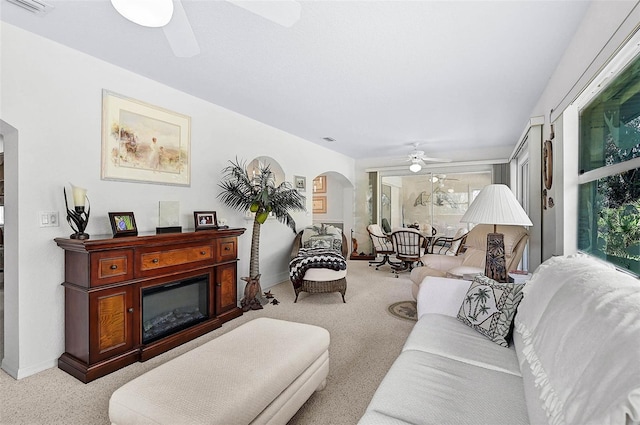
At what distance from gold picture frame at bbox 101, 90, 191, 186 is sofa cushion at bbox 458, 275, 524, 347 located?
301cm

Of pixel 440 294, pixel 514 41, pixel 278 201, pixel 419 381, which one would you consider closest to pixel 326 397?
pixel 419 381

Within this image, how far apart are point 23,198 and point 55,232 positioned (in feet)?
1.06

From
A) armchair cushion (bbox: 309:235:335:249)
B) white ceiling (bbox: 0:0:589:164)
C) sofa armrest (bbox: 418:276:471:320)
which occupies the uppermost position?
white ceiling (bbox: 0:0:589:164)

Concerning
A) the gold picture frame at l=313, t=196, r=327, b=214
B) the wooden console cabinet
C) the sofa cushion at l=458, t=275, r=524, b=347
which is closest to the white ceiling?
the wooden console cabinet

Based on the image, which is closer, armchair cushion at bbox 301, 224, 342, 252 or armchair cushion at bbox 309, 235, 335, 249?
armchair cushion at bbox 309, 235, 335, 249

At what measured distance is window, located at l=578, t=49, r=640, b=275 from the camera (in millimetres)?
1569

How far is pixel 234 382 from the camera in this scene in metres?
1.38

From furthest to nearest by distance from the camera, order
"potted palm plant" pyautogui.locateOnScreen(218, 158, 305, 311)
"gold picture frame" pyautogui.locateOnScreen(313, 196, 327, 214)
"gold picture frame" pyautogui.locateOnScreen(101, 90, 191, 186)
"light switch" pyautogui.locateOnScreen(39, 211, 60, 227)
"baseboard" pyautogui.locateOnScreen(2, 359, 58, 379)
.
Answer: "gold picture frame" pyautogui.locateOnScreen(313, 196, 327, 214), "potted palm plant" pyautogui.locateOnScreen(218, 158, 305, 311), "gold picture frame" pyautogui.locateOnScreen(101, 90, 191, 186), "light switch" pyautogui.locateOnScreen(39, 211, 60, 227), "baseboard" pyautogui.locateOnScreen(2, 359, 58, 379)

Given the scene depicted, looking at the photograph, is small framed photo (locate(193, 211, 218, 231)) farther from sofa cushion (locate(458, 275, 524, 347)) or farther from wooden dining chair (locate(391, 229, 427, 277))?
wooden dining chair (locate(391, 229, 427, 277))

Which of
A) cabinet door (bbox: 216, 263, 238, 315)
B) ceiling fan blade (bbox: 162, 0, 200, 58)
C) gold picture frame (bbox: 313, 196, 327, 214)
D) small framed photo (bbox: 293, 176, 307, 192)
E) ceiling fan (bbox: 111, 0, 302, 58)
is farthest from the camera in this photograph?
gold picture frame (bbox: 313, 196, 327, 214)

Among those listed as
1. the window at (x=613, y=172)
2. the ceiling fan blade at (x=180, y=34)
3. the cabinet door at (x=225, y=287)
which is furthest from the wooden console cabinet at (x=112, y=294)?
the window at (x=613, y=172)

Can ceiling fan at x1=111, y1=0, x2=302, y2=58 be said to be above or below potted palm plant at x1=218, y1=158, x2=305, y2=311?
above

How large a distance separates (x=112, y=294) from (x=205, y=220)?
1.29 metres

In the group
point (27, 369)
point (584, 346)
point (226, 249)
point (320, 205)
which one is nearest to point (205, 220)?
point (226, 249)
